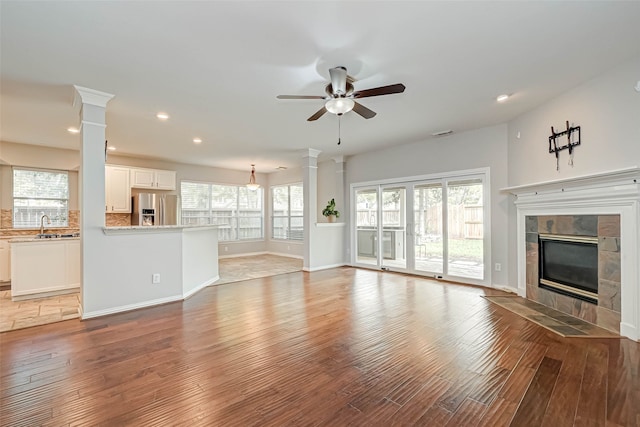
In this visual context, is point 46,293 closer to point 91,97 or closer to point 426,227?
point 91,97

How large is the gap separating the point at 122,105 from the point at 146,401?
3.72m

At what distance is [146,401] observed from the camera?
193 centimetres

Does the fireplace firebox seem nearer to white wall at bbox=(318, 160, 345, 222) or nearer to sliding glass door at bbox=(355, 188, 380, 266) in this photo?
sliding glass door at bbox=(355, 188, 380, 266)

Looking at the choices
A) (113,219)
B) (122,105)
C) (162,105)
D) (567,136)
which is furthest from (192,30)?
(113,219)

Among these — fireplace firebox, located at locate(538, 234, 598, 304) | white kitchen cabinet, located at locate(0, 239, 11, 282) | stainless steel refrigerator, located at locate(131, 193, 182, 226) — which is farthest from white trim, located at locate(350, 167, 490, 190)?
white kitchen cabinet, located at locate(0, 239, 11, 282)

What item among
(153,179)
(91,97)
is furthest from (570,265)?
(153,179)

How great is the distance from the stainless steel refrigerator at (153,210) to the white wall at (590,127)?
7.13m

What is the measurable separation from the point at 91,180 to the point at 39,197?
3716 millimetres

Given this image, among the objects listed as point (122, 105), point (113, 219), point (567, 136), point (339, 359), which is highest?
point (122, 105)

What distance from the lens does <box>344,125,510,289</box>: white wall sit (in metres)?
4.84

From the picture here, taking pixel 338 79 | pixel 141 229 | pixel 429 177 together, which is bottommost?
pixel 141 229

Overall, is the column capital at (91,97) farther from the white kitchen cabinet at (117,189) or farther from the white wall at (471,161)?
the white wall at (471,161)

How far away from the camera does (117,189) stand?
648 cm

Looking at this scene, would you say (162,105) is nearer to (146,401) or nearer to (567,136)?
(146,401)
